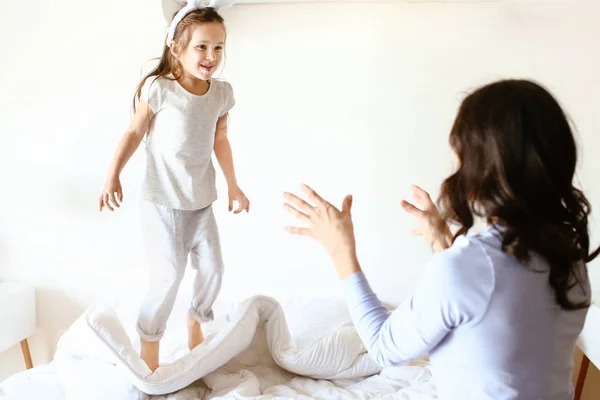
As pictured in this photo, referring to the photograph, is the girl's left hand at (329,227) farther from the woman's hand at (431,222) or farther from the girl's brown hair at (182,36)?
the girl's brown hair at (182,36)

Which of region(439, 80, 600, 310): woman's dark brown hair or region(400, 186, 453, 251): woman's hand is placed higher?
region(439, 80, 600, 310): woman's dark brown hair

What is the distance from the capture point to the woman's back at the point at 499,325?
2.59 ft

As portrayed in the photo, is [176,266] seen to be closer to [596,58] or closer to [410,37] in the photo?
[410,37]

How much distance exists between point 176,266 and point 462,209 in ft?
2.31

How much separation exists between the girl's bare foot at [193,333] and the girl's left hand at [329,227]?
2.11ft

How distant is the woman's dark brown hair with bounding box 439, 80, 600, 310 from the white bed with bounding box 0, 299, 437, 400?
2.24 ft

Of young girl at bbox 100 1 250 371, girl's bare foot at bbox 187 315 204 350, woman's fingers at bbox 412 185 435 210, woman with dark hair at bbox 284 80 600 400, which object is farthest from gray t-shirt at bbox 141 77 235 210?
woman with dark hair at bbox 284 80 600 400

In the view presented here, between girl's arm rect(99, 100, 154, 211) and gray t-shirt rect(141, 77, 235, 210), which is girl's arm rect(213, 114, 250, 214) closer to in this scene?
gray t-shirt rect(141, 77, 235, 210)

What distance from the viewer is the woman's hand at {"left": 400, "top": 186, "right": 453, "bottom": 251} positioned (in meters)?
1.06

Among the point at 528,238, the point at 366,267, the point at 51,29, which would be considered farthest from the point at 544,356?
the point at 51,29

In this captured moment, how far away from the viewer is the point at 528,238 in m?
0.80

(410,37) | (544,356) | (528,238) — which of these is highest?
(410,37)

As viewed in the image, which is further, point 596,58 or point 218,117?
point 596,58

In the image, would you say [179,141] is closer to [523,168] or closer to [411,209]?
[411,209]
